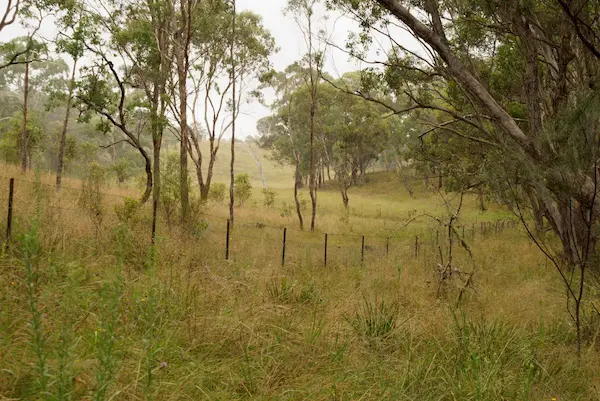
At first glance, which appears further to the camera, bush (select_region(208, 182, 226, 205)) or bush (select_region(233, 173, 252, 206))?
bush (select_region(233, 173, 252, 206))

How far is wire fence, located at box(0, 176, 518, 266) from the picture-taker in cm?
657

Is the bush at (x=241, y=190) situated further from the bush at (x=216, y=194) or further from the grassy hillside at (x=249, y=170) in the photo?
the grassy hillside at (x=249, y=170)

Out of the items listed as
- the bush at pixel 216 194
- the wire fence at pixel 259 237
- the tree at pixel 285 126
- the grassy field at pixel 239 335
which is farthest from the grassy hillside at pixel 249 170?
the grassy field at pixel 239 335

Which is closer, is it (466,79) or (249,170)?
(466,79)

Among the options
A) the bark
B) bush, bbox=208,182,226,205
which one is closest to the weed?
the bark

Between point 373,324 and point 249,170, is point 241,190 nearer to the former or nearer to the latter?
point 373,324

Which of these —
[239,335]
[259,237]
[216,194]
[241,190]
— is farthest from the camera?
[241,190]

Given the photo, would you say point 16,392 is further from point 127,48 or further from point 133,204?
point 127,48

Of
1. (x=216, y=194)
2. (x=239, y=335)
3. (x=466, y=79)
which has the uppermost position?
(x=466, y=79)

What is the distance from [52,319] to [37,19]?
1810 cm

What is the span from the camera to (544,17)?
921 cm

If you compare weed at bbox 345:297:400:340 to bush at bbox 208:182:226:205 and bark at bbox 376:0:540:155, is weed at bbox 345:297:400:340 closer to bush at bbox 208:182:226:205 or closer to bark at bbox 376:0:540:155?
bark at bbox 376:0:540:155

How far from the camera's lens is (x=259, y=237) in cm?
1433

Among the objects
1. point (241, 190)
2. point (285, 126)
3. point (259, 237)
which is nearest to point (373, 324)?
point (259, 237)
